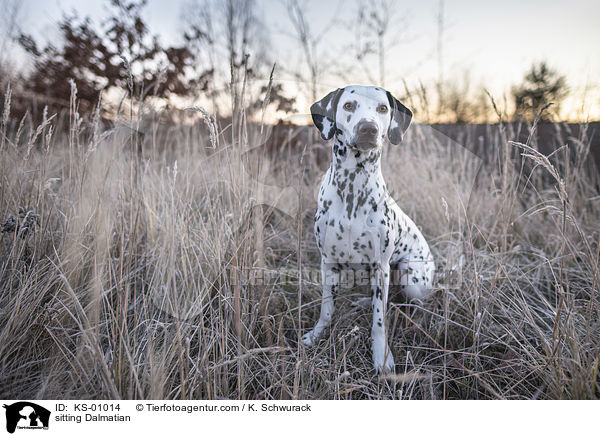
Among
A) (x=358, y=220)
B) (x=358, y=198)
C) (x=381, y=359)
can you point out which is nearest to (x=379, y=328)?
(x=381, y=359)

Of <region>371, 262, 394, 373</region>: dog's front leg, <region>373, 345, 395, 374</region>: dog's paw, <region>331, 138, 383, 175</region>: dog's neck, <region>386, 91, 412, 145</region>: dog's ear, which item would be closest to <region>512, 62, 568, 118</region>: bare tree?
<region>386, 91, 412, 145</region>: dog's ear

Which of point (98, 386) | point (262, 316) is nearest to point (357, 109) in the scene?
point (262, 316)

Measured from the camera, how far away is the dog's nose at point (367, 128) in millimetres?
1368

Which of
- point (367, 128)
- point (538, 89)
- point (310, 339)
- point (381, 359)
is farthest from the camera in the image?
point (538, 89)

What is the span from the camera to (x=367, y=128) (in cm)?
137
